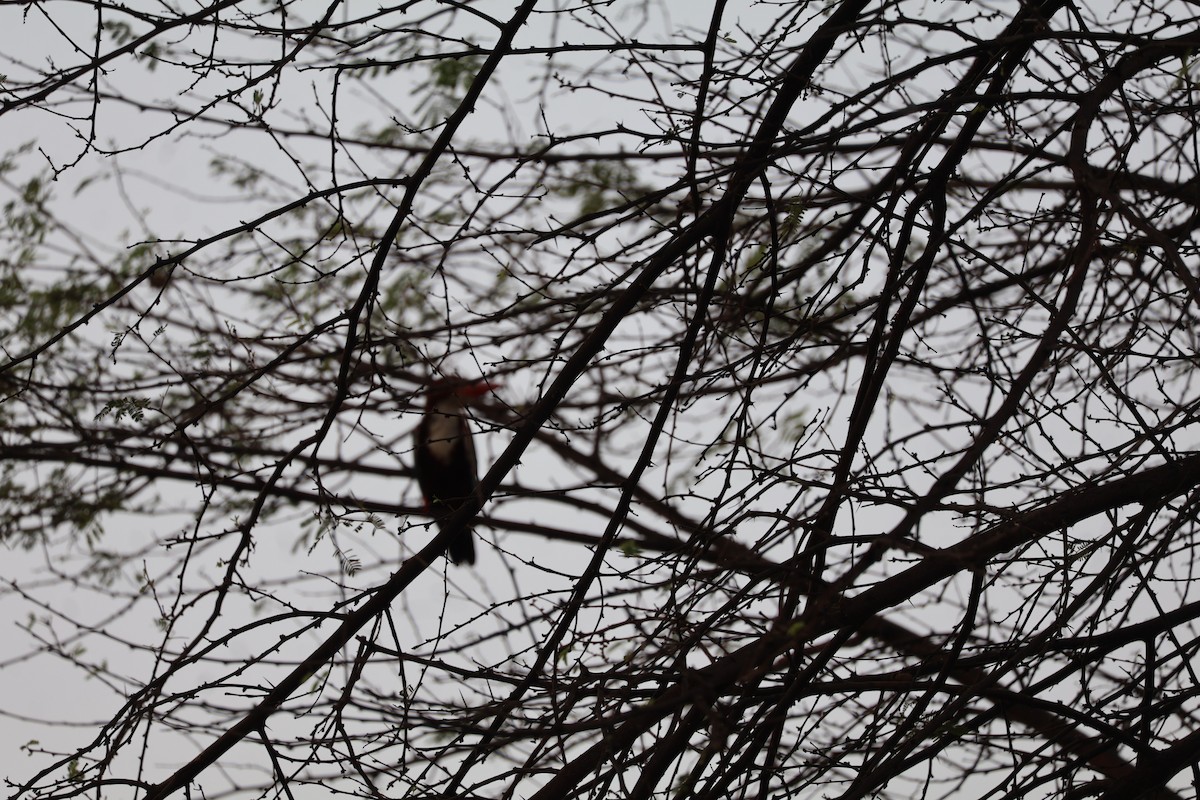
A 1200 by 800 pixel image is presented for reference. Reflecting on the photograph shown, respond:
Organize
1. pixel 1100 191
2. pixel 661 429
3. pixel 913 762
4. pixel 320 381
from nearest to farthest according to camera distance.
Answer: pixel 1100 191 → pixel 913 762 → pixel 661 429 → pixel 320 381

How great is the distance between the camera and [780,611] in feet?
6.41

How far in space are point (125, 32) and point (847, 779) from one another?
2782mm

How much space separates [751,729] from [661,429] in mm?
609

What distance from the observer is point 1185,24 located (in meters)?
2.16

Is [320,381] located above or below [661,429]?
above

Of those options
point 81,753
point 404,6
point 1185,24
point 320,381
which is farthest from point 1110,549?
point 320,381

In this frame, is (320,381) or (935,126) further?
(320,381)

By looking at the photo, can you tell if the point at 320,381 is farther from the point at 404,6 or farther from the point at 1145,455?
the point at 1145,455

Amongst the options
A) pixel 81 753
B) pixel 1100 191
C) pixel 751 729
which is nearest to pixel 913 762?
pixel 751 729

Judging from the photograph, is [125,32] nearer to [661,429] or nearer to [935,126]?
[661,429]

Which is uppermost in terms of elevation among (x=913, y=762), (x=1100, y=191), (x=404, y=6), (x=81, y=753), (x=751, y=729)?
(x=404, y=6)

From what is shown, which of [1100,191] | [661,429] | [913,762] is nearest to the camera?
[1100,191]

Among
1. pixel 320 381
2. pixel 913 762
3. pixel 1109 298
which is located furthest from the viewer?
pixel 320 381

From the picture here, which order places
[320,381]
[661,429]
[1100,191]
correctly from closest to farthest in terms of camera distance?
[1100,191], [661,429], [320,381]
